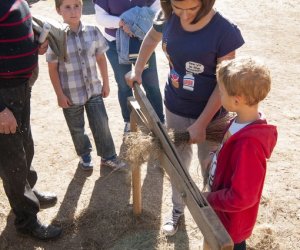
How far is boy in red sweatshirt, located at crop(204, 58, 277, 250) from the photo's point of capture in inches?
67.5

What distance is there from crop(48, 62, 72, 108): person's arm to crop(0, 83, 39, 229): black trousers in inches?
17.2

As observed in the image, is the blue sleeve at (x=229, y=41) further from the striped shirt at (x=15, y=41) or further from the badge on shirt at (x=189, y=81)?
the striped shirt at (x=15, y=41)

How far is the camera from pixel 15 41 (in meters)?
2.23

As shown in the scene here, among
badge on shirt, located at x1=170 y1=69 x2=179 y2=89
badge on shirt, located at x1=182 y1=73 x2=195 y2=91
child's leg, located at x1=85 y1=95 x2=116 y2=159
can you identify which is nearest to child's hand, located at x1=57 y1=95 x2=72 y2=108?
child's leg, located at x1=85 y1=95 x2=116 y2=159

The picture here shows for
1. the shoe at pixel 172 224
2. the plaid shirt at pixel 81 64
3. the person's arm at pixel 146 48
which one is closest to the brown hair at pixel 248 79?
the person's arm at pixel 146 48

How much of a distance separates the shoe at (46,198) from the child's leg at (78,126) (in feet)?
1.62

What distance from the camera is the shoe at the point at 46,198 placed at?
3393 mm

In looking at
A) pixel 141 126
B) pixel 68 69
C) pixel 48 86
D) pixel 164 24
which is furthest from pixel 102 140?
pixel 48 86

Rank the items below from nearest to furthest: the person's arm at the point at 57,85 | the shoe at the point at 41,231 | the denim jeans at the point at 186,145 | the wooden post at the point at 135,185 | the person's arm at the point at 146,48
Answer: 1. the denim jeans at the point at 186,145
2. the person's arm at the point at 146,48
3. the wooden post at the point at 135,185
4. the shoe at the point at 41,231
5. the person's arm at the point at 57,85

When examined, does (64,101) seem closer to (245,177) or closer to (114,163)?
(114,163)

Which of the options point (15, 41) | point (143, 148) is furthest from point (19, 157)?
point (143, 148)

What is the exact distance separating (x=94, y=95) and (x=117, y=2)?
0.91 metres

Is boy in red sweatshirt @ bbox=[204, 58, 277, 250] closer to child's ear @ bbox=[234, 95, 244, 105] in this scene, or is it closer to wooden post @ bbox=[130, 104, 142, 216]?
child's ear @ bbox=[234, 95, 244, 105]

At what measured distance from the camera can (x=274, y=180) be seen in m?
3.70
